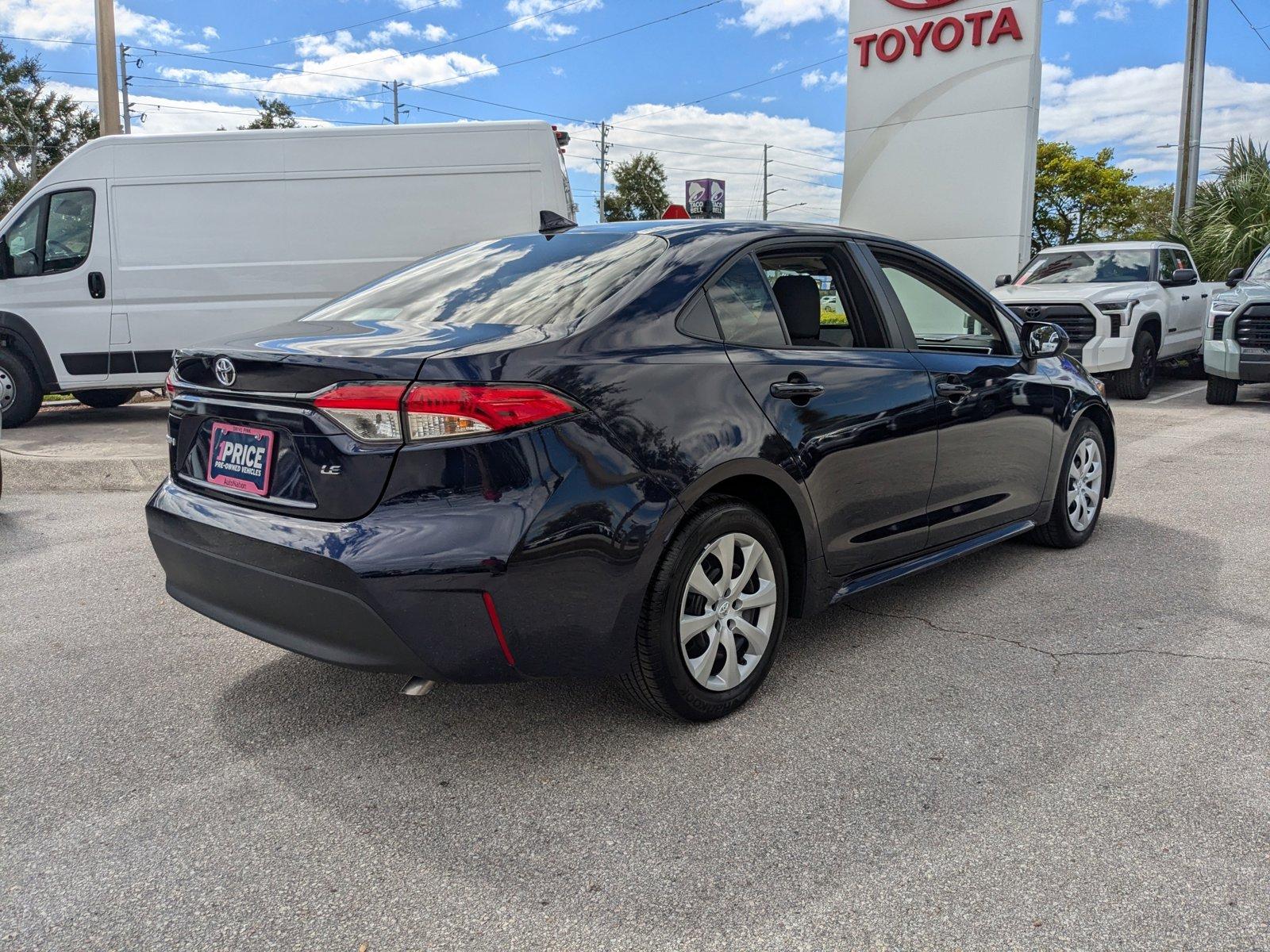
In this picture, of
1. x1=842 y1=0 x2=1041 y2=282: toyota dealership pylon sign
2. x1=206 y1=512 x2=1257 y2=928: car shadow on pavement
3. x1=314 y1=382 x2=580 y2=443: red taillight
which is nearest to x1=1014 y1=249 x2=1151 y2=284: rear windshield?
x1=842 y1=0 x2=1041 y2=282: toyota dealership pylon sign

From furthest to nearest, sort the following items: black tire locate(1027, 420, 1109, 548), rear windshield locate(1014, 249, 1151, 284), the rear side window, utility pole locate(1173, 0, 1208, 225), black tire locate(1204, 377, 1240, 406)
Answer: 1. utility pole locate(1173, 0, 1208, 225)
2. rear windshield locate(1014, 249, 1151, 284)
3. black tire locate(1204, 377, 1240, 406)
4. black tire locate(1027, 420, 1109, 548)
5. the rear side window

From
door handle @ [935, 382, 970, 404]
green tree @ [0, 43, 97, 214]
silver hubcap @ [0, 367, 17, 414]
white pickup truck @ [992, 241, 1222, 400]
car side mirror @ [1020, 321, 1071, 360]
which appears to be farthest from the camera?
green tree @ [0, 43, 97, 214]

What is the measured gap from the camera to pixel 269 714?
3.36m

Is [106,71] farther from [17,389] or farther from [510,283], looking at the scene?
[510,283]

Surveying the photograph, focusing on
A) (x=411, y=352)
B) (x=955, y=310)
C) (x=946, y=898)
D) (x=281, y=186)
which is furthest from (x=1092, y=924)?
(x=281, y=186)

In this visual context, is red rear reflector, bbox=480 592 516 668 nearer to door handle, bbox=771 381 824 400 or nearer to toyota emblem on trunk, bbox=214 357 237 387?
toyota emblem on trunk, bbox=214 357 237 387

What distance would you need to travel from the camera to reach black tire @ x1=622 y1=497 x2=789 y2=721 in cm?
295

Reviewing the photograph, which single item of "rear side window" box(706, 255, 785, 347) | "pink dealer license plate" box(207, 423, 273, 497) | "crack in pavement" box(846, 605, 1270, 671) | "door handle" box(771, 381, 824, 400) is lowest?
"crack in pavement" box(846, 605, 1270, 671)

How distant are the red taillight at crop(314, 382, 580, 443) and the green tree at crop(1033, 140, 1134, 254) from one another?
52.3 metres

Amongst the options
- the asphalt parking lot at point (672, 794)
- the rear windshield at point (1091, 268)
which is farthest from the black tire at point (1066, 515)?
the rear windshield at point (1091, 268)

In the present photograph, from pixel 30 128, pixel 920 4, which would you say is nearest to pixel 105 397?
pixel 920 4

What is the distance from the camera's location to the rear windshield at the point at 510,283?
3115mm

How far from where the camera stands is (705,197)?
21.5 meters

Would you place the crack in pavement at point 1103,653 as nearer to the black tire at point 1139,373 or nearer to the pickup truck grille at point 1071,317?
the pickup truck grille at point 1071,317
